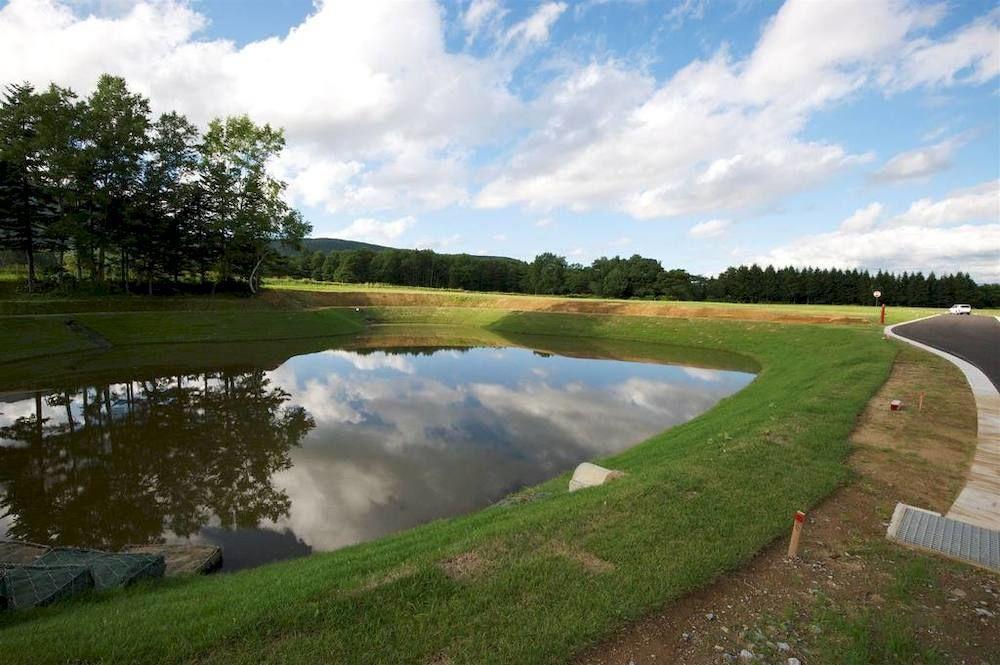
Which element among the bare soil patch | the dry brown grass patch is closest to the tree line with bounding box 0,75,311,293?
the bare soil patch

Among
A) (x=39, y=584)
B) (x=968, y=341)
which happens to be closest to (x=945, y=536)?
(x=39, y=584)

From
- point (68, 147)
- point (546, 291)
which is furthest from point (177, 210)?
point (546, 291)

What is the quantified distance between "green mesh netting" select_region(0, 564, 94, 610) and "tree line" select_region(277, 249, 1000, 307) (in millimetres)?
71678

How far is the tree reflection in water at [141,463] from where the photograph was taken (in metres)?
9.87

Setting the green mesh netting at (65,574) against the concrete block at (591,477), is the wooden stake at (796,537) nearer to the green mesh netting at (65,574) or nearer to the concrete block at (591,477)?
the concrete block at (591,477)

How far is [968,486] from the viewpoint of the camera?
316 inches

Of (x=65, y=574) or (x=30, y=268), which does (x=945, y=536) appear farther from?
(x=30, y=268)

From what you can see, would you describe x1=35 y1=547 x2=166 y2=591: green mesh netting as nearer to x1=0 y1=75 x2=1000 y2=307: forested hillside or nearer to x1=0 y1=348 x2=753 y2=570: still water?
x1=0 y1=348 x2=753 y2=570: still water

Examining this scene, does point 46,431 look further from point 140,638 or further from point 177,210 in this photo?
point 177,210

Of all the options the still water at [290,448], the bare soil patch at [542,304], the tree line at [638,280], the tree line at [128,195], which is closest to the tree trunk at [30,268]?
the tree line at [128,195]

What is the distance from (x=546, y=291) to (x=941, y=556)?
376ft

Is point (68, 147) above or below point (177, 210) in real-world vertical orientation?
above

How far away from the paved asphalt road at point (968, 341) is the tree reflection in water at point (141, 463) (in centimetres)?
2312

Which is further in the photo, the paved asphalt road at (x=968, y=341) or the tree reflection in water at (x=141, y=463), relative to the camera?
the paved asphalt road at (x=968, y=341)
